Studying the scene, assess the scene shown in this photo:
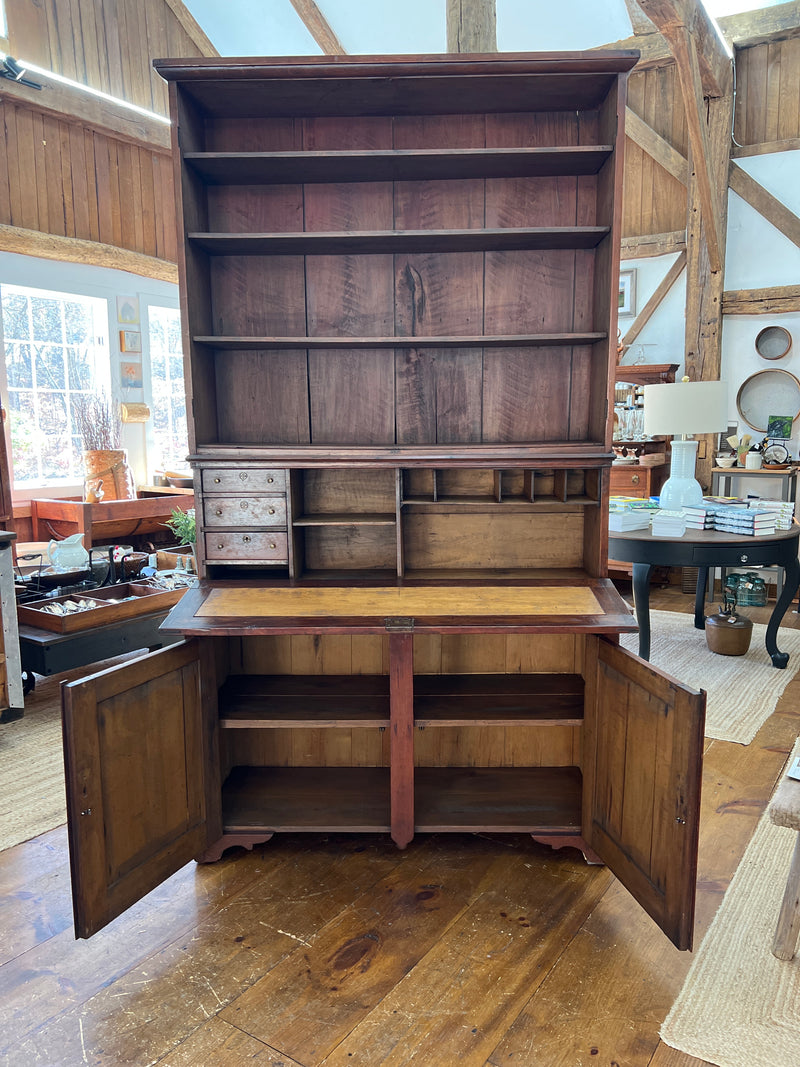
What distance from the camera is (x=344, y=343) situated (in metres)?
2.45

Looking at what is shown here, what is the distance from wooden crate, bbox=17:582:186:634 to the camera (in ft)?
11.1

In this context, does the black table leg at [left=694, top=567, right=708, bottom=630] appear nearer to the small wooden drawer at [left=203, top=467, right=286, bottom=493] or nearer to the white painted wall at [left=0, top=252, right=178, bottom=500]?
the small wooden drawer at [left=203, top=467, right=286, bottom=493]

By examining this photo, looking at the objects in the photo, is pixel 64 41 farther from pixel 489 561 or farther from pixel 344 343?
pixel 489 561

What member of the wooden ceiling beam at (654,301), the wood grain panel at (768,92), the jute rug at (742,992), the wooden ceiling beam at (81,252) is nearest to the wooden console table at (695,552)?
the jute rug at (742,992)

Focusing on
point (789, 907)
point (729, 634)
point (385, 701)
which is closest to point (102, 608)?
point (385, 701)

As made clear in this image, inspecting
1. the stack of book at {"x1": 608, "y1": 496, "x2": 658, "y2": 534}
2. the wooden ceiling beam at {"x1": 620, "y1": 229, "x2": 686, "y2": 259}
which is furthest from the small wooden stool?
the wooden ceiling beam at {"x1": 620, "y1": 229, "x2": 686, "y2": 259}

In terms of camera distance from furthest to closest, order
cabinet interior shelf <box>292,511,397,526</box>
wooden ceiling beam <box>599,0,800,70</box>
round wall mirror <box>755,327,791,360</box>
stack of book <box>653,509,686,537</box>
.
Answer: round wall mirror <box>755,327,791,360</box> → wooden ceiling beam <box>599,0,800,70</box> → stack of book <box>653,509,686,537</box> → cabinet interior shelf <box>292,511,397,526</box>

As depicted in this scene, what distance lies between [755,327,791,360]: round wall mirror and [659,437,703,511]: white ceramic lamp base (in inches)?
77.6

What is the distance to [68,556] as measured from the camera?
13.3ft

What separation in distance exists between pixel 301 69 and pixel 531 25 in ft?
12.5

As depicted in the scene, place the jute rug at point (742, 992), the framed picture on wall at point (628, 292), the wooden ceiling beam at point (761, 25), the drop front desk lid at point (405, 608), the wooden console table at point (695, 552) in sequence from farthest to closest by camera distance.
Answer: the framed picture on wall at point (628, 292) < the wooden ceiling beam at point (761, 25) < the wooden console table at point (695, 552) < the drop front desk lid at point (405, 608) < the jute rug at point (742, 992)

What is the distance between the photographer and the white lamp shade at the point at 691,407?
3.82 metres

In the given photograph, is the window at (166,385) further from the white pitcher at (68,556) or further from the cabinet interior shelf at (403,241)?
the cabinet interior shelf at (403,241)

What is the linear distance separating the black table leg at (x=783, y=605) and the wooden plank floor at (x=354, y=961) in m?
1.87
